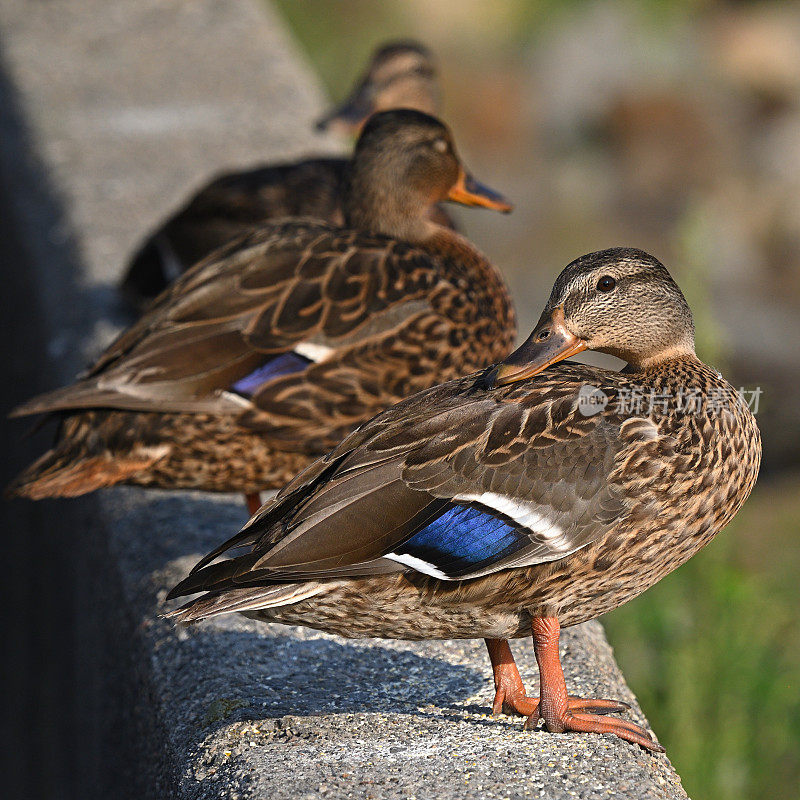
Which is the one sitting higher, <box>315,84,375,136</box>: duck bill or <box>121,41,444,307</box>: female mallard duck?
<box>315,84,375,136</box>: duck bill

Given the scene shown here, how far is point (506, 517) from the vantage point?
2383mm

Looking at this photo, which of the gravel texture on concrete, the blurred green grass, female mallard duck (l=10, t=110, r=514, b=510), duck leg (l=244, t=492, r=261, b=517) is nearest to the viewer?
the gravel texture on concrete

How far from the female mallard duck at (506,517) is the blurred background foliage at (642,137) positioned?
4722mm

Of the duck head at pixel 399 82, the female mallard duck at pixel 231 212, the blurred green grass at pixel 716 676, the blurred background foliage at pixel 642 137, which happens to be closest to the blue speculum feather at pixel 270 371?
the female mallard duck at pixel 231 212

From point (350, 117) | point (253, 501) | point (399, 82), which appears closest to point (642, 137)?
point (399, 82)

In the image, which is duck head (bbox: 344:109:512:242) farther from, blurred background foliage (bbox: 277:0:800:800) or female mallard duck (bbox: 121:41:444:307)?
blurred background foliage (bbox: 277:0:800:800)

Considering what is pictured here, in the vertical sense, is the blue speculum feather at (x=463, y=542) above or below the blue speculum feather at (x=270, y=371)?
below

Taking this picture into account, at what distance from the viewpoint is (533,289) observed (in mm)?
9414

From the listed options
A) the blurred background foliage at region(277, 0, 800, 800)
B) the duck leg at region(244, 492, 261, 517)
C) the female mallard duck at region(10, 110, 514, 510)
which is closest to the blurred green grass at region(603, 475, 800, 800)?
the female mallard duck at region(10, 110, 514, 510)

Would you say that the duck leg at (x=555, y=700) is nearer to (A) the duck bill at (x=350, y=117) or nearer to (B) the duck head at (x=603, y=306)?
(B) the duck head at (x=603, y=306)

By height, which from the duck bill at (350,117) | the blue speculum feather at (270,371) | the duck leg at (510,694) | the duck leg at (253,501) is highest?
the duck bill at (350,117)

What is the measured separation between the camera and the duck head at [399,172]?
13.4 feet

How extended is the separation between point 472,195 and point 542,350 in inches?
70.0

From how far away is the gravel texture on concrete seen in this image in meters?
2.34
